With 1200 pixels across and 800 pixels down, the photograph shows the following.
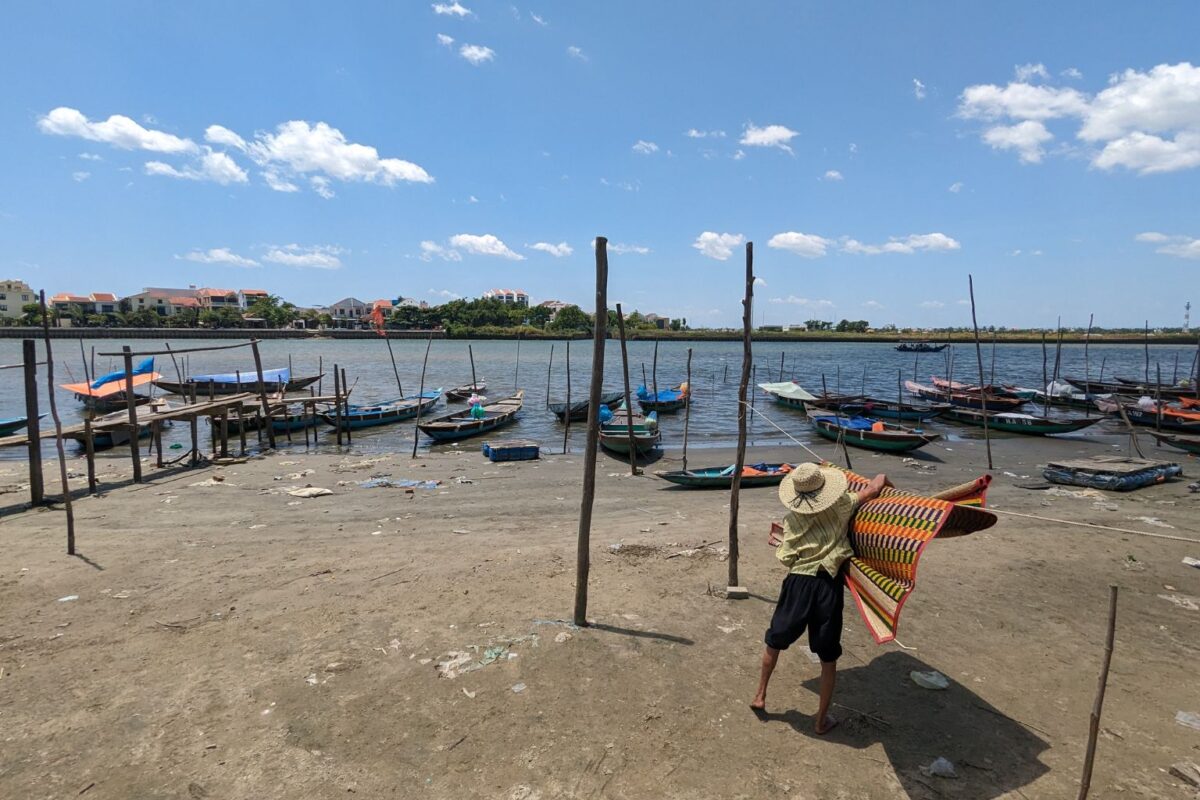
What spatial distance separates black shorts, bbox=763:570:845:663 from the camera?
368 cm

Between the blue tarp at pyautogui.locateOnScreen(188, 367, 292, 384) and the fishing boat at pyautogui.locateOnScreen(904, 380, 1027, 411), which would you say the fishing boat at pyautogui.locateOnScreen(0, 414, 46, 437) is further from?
the fishing boat at pyautogui.locateOnScreen(904, 380, 1027, 411)

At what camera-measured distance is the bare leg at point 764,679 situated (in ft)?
12.9

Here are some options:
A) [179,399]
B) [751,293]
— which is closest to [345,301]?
[179,399]

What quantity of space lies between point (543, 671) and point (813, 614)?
2072 millimetres

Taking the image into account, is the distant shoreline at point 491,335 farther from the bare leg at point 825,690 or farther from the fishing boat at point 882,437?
the bare leg at point 825,690

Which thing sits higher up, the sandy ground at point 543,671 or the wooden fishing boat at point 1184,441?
the wooden fishing boat at point 1184,441

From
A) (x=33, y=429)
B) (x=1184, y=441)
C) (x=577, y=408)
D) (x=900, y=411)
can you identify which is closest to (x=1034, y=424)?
(x=900, y=411)

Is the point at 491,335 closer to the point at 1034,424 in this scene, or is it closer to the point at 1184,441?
the point at 1034,424

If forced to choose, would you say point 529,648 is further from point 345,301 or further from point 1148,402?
point 345,301

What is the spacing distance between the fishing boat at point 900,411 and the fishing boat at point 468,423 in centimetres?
1520

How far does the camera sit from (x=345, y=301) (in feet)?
429

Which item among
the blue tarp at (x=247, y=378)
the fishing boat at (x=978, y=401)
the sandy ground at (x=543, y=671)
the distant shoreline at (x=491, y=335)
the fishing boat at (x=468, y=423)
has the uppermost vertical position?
the distant shoreline at (x=491, y=335)

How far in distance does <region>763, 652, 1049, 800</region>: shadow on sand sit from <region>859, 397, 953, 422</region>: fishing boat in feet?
72.7

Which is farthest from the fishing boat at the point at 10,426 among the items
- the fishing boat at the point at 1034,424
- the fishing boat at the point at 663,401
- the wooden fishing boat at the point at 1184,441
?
the wooden fishing boat at the point at 1184,441
